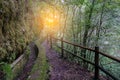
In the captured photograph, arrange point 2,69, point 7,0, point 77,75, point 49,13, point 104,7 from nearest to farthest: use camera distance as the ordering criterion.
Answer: point 2,69, point 77,75, point 7,0, point 104,7, point 49,13

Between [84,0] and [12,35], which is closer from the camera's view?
[12,35]

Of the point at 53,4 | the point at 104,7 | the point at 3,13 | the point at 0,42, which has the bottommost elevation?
the point at 0,42

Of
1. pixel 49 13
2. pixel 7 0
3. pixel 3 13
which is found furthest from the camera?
pixel 49 13

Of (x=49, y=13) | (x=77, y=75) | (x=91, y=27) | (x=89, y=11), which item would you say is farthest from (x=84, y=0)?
(x=49, y=13)

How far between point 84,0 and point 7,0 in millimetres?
3647

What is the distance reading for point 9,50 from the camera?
19.9 ft

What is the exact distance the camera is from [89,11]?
294 inches

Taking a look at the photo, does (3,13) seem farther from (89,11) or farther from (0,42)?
(89,11)

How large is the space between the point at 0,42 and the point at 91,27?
4.51m

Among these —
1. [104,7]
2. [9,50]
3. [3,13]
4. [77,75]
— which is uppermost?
[104,7]

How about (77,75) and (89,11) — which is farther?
(89,11)

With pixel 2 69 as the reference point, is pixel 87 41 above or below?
above

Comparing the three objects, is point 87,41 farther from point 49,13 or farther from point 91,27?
point 49,13

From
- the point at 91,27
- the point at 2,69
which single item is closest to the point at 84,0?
the point at 91,27
